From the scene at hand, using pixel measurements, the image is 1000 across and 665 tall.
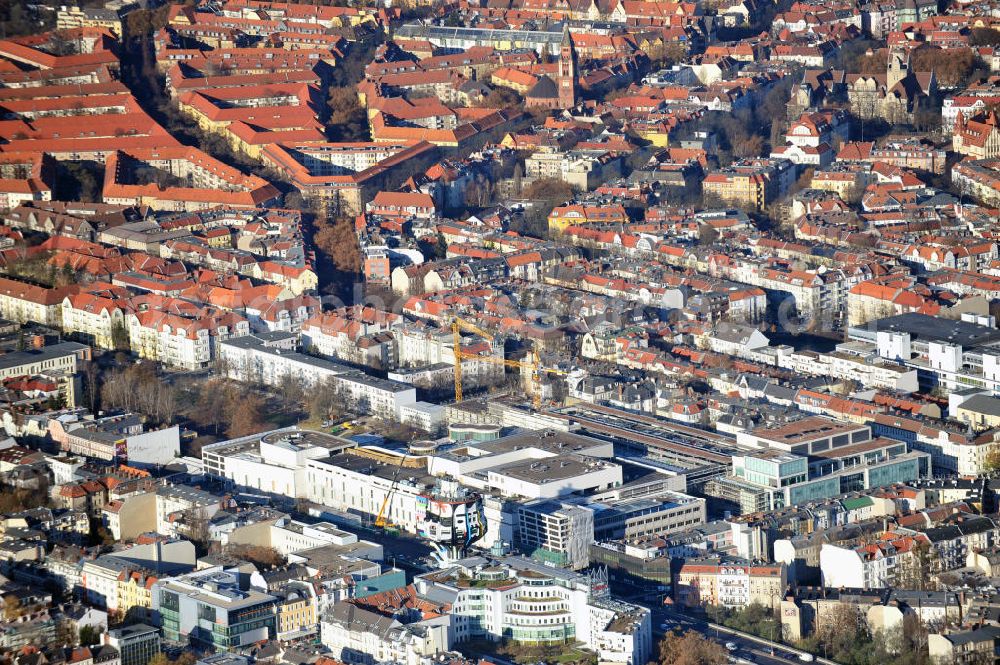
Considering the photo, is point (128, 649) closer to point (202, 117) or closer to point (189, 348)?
point (189, 348)

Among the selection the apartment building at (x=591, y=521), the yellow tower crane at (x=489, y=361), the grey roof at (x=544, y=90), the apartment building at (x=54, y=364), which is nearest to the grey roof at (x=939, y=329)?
the yellow tower crane at (x=489, y=361)

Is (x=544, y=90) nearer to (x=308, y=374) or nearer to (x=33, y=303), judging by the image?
(x=33, y=303)

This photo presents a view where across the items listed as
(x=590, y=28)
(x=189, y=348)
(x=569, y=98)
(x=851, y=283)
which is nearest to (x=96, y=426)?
(x=189, y=348)

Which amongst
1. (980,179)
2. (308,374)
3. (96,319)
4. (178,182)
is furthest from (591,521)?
(178,182)

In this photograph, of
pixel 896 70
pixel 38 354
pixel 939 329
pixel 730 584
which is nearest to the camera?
pixel 730 584

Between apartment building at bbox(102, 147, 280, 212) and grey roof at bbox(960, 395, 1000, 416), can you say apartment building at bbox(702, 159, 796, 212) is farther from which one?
grey roof at bbox(960, 395, 1000, 416)

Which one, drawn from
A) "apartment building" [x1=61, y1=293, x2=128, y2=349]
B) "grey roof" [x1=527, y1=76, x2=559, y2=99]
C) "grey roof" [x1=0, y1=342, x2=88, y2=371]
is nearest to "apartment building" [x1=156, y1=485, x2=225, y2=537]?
"grey roof" [x1=0, y1=342, x2=88, y2=371]
